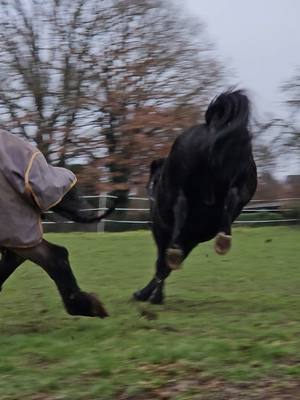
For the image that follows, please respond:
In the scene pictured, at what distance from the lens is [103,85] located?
2400 cm

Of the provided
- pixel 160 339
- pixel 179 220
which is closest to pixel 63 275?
pixel 160 339

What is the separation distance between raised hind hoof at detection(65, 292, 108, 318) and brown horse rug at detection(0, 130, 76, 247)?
1.80 ft

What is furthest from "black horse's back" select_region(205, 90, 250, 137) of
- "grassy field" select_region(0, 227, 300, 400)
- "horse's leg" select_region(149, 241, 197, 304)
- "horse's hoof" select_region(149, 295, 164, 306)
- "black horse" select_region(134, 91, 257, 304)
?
"horse's hoof" select_region(149, 295, 164, 306)

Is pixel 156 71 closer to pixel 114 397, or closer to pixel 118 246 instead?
pixel 118 246

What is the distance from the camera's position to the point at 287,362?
4.73 meters

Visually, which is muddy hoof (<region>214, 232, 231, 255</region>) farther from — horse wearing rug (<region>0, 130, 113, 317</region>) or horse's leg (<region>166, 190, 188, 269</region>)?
horse wearing rug (<region>0, 130, 113, 317</region>)

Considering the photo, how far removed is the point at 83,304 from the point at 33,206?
0.87 metres

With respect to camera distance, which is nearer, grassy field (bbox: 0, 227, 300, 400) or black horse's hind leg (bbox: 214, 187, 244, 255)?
grassy field (bbox: 0, 227, 300, 400)

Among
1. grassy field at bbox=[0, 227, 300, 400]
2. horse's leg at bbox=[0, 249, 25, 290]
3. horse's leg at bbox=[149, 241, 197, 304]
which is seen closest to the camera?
grassy field at bbox=[0, 227, 300, 400]

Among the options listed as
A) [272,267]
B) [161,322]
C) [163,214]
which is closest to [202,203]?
[163,214]

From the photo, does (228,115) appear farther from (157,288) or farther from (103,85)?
(103,85)

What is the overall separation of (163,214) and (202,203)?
0.52 metres

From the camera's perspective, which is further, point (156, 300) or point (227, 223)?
point (156, 300)

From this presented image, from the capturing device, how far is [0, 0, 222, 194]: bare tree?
23.0 meters
